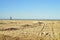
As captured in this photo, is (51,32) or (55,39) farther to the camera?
(51,32)

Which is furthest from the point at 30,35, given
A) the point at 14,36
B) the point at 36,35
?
the point at 14,36

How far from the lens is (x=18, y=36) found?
12.4 metres

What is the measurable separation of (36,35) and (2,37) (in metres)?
3.11

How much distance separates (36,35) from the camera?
12352 mm

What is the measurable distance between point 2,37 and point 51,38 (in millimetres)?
4415

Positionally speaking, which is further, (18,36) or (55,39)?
(18,36)

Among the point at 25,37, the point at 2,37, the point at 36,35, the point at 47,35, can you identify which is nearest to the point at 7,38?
the point at 2,37

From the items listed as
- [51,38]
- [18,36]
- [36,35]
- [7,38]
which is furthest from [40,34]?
[7,38]

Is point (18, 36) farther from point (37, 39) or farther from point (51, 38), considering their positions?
point (51, 38)

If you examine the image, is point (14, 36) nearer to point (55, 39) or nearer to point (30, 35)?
point (30, 35)

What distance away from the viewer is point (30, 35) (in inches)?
491

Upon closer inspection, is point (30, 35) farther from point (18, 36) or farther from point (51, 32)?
point (51, 32)

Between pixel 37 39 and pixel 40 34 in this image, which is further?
pixel 40 34

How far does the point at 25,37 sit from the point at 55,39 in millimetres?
2644
